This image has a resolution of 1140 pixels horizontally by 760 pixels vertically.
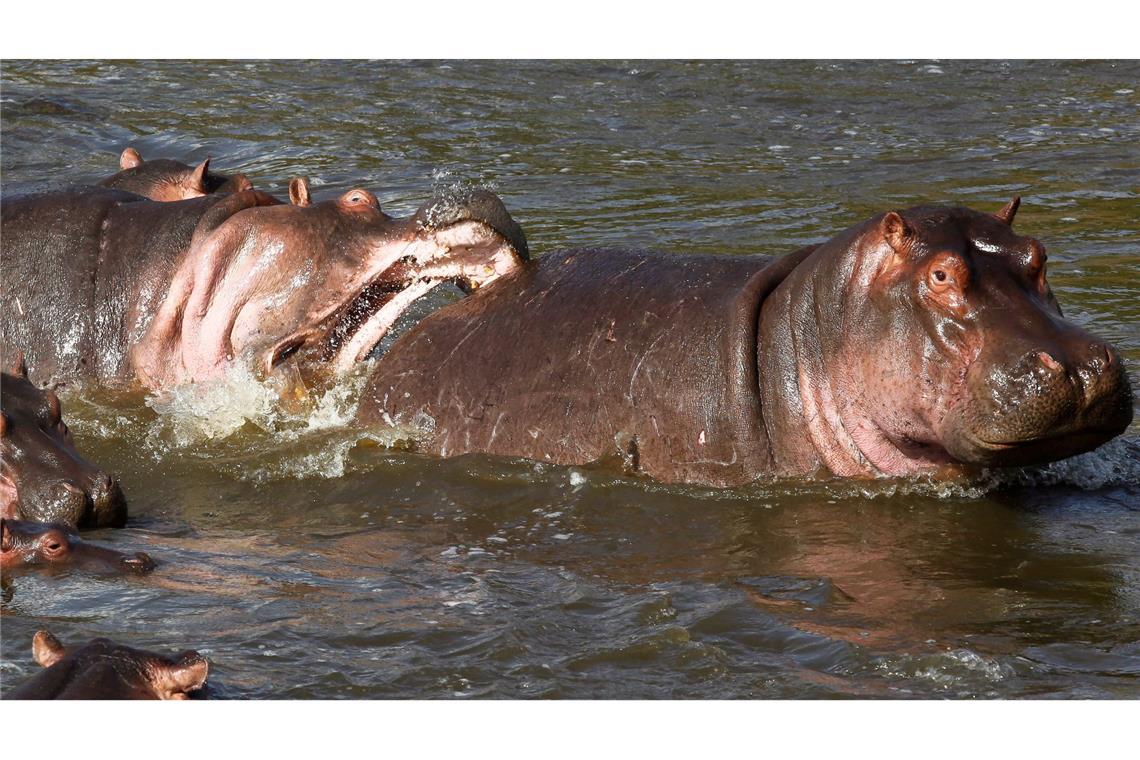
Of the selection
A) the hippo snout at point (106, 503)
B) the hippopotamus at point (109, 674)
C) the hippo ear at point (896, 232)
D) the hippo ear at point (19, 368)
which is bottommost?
the hippo snout at point (106, 503)

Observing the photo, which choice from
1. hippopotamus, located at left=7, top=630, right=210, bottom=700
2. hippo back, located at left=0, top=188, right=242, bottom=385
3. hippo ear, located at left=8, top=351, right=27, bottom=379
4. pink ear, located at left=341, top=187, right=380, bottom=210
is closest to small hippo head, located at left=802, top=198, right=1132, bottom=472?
pink ear, located at left=341, top=187, right=380, bottom=210

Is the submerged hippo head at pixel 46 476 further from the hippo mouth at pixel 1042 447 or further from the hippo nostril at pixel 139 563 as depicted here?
the hippo mouth at pixel 1042 447

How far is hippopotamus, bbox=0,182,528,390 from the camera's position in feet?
21.7

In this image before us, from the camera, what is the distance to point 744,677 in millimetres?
4426

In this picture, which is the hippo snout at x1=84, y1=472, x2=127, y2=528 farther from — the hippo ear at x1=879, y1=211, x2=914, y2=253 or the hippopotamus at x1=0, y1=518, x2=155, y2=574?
the hippo ear at x1=879, y1=211, x2=914, y2=253

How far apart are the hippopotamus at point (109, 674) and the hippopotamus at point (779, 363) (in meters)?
2.31

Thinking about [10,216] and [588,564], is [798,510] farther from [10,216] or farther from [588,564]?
[10,216]

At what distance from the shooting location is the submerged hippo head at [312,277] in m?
6.60

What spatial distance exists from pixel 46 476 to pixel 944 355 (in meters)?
3.10

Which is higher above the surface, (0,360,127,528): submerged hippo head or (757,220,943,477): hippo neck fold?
(757,220,943,477): hippo neck fold

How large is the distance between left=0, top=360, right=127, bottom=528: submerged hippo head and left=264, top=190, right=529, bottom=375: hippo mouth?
2.96ft

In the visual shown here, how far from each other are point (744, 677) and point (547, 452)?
1.96 metres

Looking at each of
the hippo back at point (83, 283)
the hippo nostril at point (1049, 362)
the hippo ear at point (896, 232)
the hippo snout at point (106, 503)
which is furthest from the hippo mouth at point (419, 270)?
the hippo nostril at point (1049, 362)

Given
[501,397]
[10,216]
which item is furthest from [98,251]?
[501,397]
